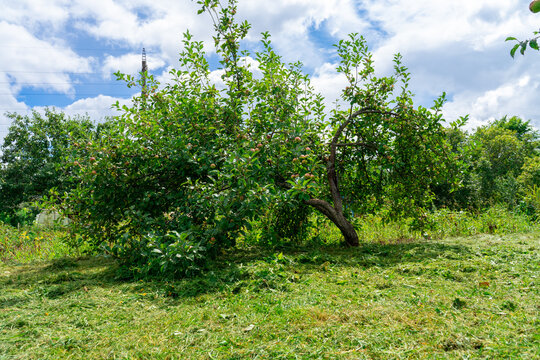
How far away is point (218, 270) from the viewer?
4348mm

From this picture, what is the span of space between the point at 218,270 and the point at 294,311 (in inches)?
67.0

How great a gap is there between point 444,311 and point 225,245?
A: 2.76 meters

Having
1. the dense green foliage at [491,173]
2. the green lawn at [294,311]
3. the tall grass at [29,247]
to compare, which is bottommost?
the green lawn at [294,311]

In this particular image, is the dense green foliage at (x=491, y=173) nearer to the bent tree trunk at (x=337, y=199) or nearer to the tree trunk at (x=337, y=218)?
the bent tree trunk at (x=337, y=199)

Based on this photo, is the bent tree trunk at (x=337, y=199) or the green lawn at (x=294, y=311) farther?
the bent tree trunk at (x=337, y=199)

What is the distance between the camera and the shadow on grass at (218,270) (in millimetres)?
3770

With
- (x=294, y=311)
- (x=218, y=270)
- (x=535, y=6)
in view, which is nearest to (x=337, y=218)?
(x=218, y=270)

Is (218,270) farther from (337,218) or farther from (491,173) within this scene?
(491,173)

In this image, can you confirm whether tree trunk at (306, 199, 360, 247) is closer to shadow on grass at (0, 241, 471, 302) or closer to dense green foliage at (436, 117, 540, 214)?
shadow on grass at (0, 241, 471, 302)

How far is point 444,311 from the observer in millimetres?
2803

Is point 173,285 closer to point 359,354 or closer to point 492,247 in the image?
point 359,354

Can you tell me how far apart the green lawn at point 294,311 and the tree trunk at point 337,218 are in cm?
109

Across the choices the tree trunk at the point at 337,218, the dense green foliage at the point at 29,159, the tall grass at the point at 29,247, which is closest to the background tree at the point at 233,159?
the tree trunk at the point at 337,218

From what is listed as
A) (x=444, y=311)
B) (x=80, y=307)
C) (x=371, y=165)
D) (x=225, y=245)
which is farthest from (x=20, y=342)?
(x=371, y=165)
